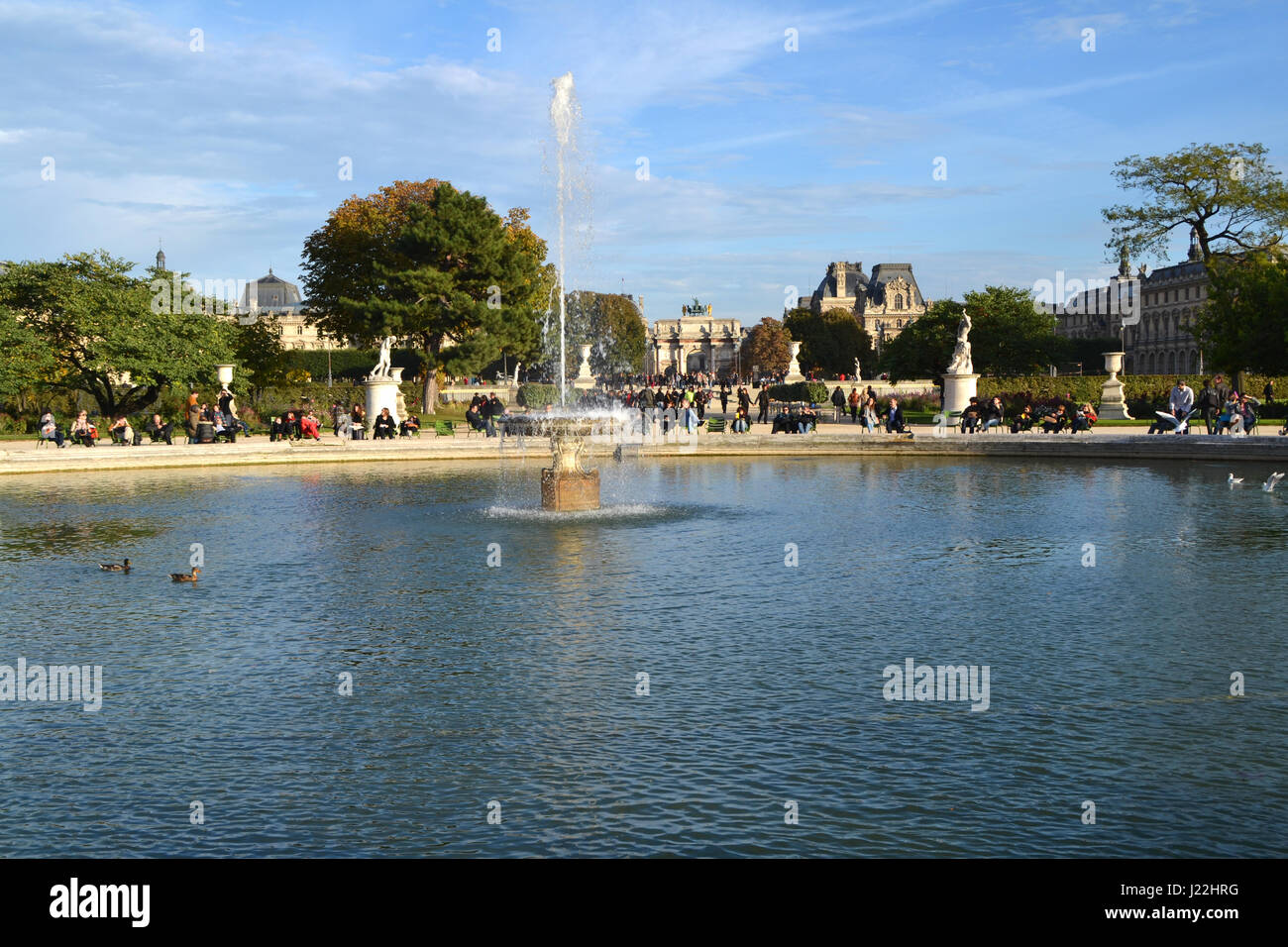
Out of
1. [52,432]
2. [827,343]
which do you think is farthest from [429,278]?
[827,343]

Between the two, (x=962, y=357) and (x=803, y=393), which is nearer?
(x=962, y=357)

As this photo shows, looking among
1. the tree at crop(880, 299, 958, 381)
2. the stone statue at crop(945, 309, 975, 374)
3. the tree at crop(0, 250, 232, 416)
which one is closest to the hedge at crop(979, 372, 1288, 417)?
the stone statue at crop(945, 309, 975, 374)

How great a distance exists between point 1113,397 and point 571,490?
Result: 36.8 meters

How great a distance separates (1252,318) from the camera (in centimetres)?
4809

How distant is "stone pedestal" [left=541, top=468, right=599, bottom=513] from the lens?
62.2 feet

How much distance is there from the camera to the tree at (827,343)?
120m

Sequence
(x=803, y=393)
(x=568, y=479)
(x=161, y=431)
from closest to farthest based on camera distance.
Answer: (x=568, y=479) < (x=161, y=431) < (x=803, y=393)

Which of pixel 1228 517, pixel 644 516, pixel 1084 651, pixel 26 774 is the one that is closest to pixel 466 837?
pixel 26 774

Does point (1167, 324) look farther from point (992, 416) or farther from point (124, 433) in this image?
point (124, 433)

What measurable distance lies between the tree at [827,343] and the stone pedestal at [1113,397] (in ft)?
222

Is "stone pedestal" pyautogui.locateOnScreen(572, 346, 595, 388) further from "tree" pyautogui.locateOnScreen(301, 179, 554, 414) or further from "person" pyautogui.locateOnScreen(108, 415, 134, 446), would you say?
"person" pyautogui.locateOnScreen(108, 415, 134, 446)

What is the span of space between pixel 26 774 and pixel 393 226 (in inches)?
2249

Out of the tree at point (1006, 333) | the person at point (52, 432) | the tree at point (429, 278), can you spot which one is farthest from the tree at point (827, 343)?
the person at point (52, 432)

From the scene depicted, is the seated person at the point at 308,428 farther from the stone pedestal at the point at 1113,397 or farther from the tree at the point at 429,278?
the stone pedestal at the point at 1113,397
